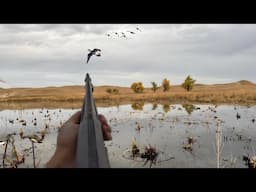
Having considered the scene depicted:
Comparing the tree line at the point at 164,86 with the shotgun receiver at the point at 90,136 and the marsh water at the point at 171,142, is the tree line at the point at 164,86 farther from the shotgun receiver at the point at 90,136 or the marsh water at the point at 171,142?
the shotgun receiver at the point at 90,136

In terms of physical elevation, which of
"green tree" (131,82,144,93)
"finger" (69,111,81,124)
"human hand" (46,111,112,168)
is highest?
"green tree" (131,82,144,93)

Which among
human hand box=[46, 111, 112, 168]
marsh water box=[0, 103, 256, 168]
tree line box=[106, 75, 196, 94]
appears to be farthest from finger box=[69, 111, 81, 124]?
tree line box=[106, 75, 196, 94]

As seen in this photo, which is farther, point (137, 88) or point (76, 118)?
point (137, 88)

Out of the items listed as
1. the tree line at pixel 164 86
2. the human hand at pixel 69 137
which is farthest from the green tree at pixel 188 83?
the human hand at pixel 69 137

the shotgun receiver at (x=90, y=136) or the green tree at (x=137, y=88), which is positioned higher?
the green tree at (x=137, y=88)

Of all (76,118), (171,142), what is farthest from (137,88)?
Answer: (76,118)

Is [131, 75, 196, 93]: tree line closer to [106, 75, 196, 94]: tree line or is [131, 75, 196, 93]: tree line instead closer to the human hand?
[106, 75, 196, 94]: tree line

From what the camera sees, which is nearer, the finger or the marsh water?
the finger

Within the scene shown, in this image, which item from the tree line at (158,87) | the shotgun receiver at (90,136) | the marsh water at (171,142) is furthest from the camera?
the tree line at (158,87)

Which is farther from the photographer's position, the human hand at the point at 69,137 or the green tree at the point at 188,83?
the green tree at the point at 188,83

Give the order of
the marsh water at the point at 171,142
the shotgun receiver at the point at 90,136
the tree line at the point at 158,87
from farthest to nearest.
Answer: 1. the tree line at the point at 158,87
2. the marsh water at the point at 171,142
3. the shotgun receiver at the point at 90,136

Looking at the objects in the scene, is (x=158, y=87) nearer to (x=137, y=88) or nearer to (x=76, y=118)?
(x=137, y=88)

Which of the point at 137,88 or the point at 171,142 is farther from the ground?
the point at 137,88

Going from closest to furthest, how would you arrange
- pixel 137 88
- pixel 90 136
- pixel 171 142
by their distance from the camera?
pixel 90 136, pixel 171 142, pixel 137 88
